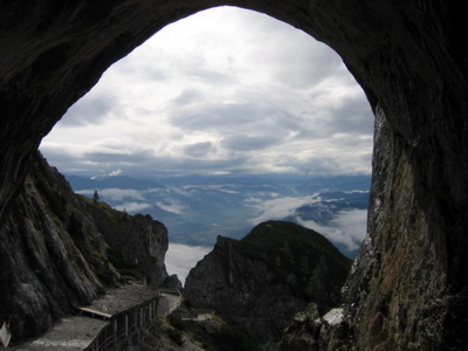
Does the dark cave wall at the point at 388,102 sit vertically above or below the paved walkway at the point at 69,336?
above

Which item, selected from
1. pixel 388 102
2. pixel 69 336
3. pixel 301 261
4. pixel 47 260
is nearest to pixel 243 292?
pixel 301 261

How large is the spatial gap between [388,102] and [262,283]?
98.2m

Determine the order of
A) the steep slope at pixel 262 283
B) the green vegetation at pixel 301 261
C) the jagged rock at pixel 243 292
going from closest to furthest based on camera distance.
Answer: the jagged rock at pixel 243 292, the steep slope at pixel 262 283, the green vegetation at pixel 301 261

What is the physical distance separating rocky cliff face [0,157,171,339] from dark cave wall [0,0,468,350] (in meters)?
13.8

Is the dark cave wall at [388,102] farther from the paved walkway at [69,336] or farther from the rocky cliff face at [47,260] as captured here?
the paved walkway at [69,336]

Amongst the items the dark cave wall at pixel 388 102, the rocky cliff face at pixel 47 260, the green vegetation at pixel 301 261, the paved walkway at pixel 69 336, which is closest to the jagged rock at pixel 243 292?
the green vegetation at pixel 301 261

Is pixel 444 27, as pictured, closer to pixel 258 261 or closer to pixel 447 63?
pixel 447 63

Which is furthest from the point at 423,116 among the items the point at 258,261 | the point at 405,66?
the point at 258,261

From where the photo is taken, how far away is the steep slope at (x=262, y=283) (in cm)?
10038

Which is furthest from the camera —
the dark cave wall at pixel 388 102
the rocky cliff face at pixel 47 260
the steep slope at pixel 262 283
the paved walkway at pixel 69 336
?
the steep slope at pixel 262 283

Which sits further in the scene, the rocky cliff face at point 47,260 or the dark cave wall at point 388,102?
the rocky cliff face at point 47,260

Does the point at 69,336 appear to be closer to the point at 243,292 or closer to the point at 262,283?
the point at 243,292

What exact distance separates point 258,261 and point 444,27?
10686cm

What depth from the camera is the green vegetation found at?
342ft
